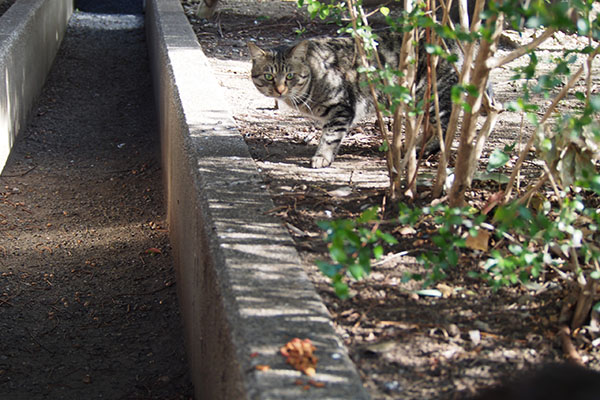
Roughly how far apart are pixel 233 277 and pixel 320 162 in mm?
1783

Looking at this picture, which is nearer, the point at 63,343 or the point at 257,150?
the point at 63,343

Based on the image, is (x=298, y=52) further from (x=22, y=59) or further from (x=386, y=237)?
(x=22, y=59)

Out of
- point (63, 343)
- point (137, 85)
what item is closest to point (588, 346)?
point (63, 343)

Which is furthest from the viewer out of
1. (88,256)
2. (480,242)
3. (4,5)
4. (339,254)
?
(4,5)

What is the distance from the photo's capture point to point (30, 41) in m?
7.53

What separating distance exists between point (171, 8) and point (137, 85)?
111 cm

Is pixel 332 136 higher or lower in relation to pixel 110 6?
higher

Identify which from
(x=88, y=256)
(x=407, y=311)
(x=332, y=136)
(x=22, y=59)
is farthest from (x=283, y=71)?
(x=22, y=59)

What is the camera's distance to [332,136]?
14.3 feet

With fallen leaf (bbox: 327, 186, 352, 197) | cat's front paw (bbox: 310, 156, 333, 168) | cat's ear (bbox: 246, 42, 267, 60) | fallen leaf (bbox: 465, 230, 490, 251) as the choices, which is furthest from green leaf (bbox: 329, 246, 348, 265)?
cat's ear (bbox: 246, 42, 267, 60)

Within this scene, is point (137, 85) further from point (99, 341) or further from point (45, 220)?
point (99, 341)

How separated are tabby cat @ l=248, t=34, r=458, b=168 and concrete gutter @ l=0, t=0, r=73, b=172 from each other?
278 centimetres

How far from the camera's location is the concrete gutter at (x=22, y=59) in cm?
A: 636

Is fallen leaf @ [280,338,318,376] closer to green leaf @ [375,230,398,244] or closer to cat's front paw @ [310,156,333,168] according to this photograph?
green leaf @ [375,230,398,244]
